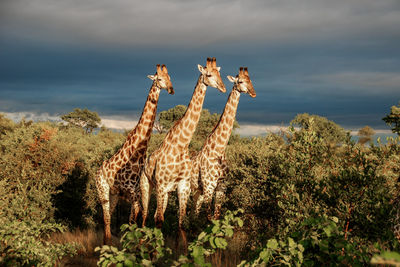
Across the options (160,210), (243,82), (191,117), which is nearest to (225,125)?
(243,82)

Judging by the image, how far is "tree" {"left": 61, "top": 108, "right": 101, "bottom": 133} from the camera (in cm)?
5859

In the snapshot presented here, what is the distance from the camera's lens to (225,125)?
9.20 m

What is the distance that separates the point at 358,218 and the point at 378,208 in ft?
1.21

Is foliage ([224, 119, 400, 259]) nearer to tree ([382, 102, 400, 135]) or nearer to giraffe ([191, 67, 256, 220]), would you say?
giraffe ([191, 67, 256, 220])

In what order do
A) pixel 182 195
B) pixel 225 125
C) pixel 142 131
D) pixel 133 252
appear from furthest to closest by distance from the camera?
pixel 225 125 → pixel 142 131 → pixel 182 195 → pixel 133 252

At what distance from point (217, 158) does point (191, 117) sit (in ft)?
5.34

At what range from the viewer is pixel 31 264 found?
5492mm

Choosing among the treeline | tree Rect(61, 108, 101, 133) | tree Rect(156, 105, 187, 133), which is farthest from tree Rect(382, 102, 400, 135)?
tree Rect(61, 108, 101, 133)

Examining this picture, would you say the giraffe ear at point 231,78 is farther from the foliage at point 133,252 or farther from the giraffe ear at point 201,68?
the foliage at point 133,252

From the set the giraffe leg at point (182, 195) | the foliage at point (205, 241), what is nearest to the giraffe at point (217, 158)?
the giraffe leg at point (182, 195)

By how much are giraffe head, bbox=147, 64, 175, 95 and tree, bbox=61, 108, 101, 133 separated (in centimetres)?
5387

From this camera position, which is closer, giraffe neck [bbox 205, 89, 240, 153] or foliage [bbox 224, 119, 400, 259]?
foliage [bbox 224, 119, 400, 259]

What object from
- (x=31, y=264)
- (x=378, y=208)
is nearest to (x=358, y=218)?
(x=378, y=208)

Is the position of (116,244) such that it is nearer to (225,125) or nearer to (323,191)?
(225,125)
